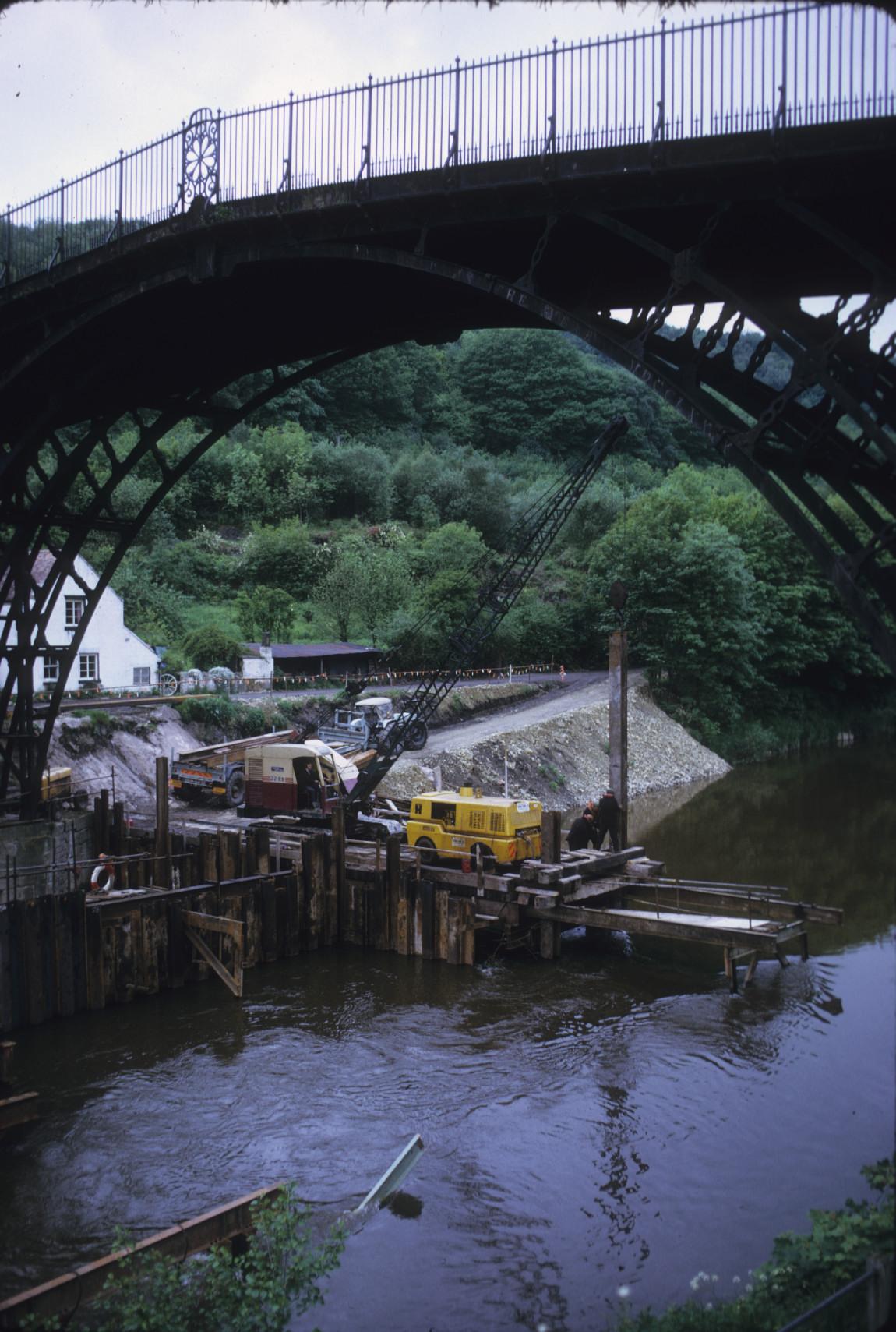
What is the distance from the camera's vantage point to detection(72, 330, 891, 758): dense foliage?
179 ft

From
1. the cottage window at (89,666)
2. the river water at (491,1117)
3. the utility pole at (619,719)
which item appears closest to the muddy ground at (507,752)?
the utility pole at (619,719)

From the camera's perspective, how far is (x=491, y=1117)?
45.7 ft

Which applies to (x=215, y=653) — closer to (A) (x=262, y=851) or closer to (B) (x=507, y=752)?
(B) (x=507, y=752)

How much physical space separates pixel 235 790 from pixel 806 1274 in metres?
26.6

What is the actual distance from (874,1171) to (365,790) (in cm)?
1957

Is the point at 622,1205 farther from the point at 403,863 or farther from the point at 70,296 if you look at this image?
the point at 70,296

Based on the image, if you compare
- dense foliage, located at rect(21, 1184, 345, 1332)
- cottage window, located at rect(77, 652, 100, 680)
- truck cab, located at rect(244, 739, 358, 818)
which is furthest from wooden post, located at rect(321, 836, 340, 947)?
cottage window, located at rect(77, 652, 100, 680)

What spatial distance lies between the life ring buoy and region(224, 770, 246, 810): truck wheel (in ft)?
34.6

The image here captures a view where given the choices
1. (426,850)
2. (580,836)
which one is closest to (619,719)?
(580,836)

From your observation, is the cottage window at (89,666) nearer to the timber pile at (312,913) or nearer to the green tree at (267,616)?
the green tree at (267,616)

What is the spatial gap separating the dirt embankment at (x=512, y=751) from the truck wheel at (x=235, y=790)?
2.43 meters

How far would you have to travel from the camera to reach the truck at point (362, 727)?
35.9m

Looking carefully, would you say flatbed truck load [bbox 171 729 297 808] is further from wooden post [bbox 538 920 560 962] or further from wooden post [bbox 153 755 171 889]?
wooden post [bbox 538 920 560 962]

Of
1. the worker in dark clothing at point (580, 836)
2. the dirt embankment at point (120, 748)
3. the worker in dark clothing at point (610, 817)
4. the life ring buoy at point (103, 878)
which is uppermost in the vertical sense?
the dirt embankment at point (120, 748)
